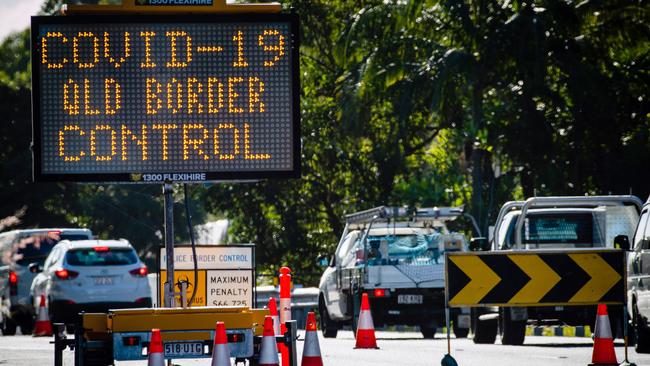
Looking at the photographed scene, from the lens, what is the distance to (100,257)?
2994 cm

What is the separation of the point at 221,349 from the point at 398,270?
43.9 ft

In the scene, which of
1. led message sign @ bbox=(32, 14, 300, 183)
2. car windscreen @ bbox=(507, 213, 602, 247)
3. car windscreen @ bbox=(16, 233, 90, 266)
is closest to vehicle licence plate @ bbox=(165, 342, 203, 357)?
led message sign @ bbox=(32, 14, 300, 183)

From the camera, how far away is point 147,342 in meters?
13.3

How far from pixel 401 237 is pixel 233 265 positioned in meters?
5.05

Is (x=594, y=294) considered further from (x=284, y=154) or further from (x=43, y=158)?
(x=43, y=158)

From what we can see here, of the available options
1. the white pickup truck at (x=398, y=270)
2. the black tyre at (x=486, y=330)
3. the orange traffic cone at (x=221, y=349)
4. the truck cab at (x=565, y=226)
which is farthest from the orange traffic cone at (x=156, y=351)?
the white pickup truck at (x=398, y=270)

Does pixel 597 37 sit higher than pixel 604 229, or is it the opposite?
pixel 597 37

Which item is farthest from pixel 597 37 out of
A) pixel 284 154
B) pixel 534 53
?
pixel 284 154

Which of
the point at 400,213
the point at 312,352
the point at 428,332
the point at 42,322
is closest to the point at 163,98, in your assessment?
the point at 312,352

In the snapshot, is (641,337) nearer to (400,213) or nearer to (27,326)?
(400,213)

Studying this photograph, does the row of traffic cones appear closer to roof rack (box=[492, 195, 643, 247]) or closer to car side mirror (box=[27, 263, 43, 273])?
roof rack (box=[492, 195, 643, 247])

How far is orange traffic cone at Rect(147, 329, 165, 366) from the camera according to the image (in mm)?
12445

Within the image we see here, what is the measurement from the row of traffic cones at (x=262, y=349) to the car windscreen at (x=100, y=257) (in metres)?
16.0

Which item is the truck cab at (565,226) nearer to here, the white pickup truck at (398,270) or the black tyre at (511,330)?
the black tyre at (511,330)
